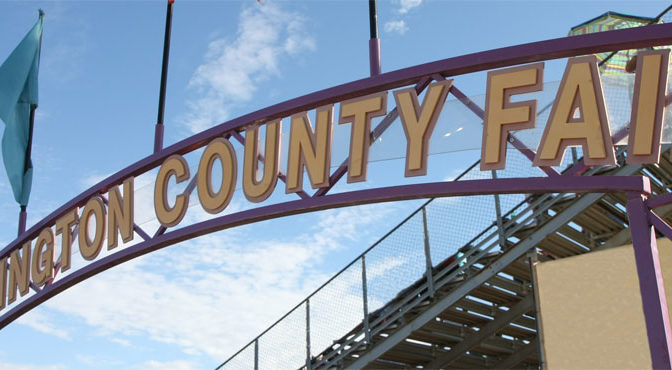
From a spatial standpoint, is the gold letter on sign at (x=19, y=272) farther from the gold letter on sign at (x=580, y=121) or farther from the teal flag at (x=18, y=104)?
the gold letter on sign at (x=580, y=121)

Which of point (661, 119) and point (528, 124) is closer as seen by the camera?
point (661, 119)

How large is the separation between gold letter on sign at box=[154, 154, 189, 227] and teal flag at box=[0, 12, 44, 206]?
532 cm

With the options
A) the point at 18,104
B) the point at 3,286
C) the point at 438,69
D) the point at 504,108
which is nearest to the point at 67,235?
the point at 3,286

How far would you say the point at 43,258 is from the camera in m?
11.6

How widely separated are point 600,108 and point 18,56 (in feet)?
37.3

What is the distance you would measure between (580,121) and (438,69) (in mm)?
1463

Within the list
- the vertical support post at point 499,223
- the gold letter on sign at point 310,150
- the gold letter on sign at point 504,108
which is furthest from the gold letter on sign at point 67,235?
the gold letter on sign at point 504,108

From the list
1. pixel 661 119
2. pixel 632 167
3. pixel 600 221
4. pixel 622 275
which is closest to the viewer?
pixel 661 119

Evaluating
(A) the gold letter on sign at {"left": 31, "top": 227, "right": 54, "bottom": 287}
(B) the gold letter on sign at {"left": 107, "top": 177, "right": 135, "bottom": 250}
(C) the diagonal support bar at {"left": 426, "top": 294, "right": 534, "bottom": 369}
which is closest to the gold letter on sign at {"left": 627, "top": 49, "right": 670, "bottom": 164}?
(B) the gold letter on sign at {"left": 107, "top": 177, "right": 135, "bottom": 250}

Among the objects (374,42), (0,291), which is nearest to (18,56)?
(0,291)

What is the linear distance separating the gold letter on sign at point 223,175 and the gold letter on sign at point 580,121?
11.9ft

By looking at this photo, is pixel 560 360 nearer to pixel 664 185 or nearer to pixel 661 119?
pixel 664 185

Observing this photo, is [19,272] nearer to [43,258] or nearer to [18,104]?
[43,258]

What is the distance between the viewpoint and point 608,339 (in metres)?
10.3
